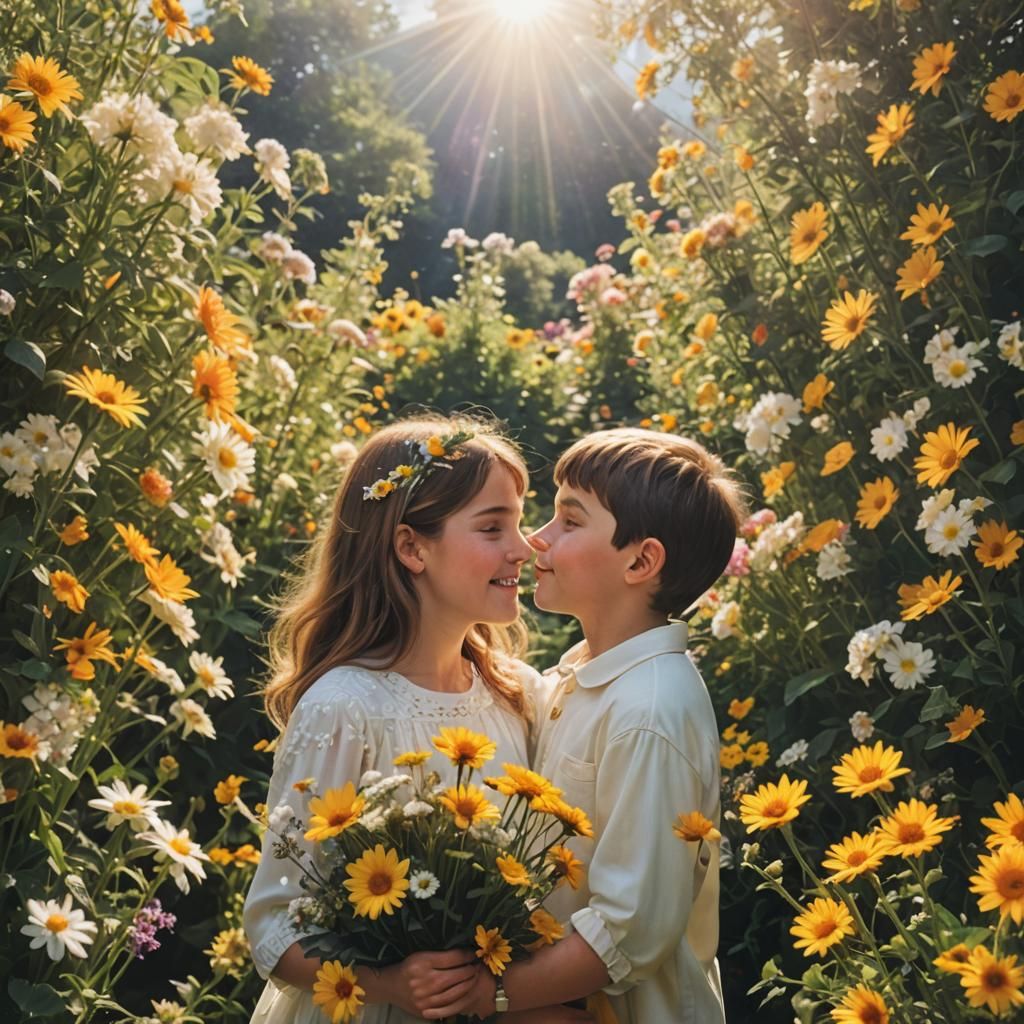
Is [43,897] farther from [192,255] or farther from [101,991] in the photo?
[192,255]

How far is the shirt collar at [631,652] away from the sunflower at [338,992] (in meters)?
0.57

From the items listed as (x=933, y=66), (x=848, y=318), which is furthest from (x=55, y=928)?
(x=933, y=66)

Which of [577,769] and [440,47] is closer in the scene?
[577,769]

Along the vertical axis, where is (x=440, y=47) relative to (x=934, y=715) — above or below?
above

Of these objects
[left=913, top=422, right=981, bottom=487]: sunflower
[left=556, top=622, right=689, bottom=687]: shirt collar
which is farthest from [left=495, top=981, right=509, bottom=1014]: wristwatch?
[left=913, top=422, right=981, bottom=487]: sunflower

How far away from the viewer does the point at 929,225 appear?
2.39 metres

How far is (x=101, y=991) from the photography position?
233 cm

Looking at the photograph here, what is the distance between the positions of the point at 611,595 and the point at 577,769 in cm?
28

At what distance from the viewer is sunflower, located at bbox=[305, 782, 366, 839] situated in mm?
1429

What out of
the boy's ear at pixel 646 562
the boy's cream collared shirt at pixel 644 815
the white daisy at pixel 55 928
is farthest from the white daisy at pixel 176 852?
the boy's ear at pixel 646 562

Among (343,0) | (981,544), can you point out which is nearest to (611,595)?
(981,544)

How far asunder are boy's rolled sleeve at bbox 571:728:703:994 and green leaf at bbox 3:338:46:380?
1.20 m

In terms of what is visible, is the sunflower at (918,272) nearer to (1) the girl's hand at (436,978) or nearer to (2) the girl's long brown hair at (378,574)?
(2) the girl's long brown hair at (378,574)

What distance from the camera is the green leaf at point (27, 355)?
217cm
